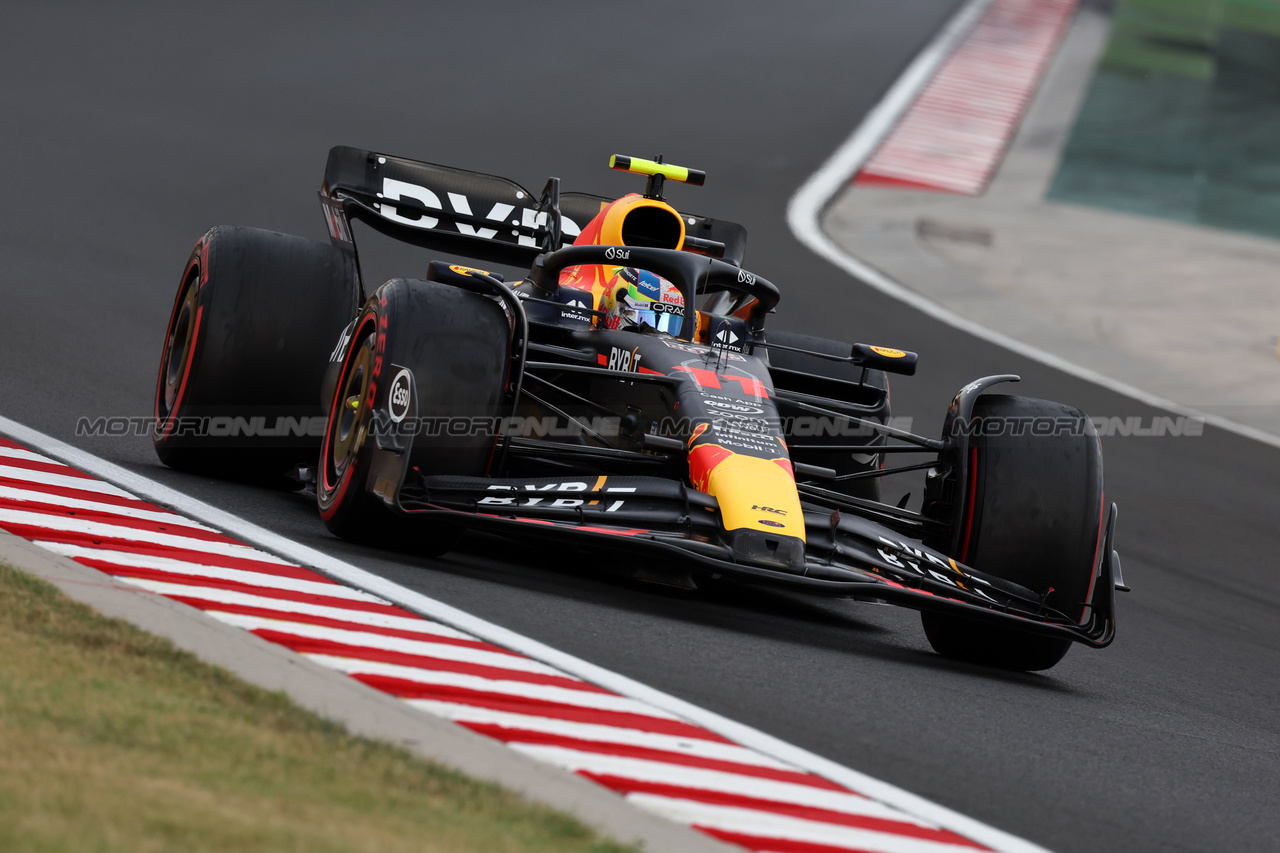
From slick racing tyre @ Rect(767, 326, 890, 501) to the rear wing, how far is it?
2.49 ft

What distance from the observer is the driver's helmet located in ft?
24.4

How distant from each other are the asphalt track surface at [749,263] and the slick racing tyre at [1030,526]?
Result: 19 centimetres

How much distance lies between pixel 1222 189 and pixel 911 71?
21.6 ft

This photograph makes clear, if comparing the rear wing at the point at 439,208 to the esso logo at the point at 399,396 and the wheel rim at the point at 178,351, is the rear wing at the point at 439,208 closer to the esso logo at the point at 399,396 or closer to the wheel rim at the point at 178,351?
the wheel rim at the point at 178,351

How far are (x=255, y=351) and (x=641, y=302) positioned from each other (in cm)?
181

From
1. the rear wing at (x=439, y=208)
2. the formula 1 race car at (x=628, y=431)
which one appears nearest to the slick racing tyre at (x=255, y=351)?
the formula 1 race car at (x=628, y=431)

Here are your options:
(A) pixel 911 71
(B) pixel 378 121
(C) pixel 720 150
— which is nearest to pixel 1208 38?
(A) pixel 911 71

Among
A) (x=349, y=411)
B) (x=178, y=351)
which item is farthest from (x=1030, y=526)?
(x=178, y=351)

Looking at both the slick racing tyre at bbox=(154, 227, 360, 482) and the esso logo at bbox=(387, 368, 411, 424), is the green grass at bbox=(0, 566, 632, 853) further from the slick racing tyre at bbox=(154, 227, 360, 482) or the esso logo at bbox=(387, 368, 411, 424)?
the slick racing tyre at bbox=(154, 227, 360, 482)

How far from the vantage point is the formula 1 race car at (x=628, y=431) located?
5914mm

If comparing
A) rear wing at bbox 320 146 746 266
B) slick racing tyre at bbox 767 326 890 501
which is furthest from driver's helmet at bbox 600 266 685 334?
rear wing at bbox 320 146 746 266

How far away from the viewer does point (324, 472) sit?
6637mm

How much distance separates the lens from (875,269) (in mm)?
17406

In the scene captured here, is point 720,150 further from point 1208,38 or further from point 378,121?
point 1208,38
